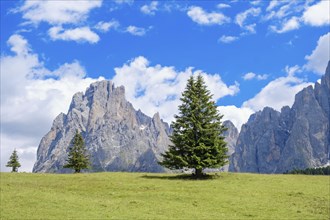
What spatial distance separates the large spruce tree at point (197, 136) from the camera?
48281mm

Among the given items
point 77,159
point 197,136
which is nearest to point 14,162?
point 77,159

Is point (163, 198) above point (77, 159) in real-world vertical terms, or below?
below

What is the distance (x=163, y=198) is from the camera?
34688 mm

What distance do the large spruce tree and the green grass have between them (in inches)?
116

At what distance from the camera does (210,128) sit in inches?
1978

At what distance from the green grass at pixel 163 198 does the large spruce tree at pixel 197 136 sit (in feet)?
9.68

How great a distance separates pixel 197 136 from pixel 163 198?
17.1 meters

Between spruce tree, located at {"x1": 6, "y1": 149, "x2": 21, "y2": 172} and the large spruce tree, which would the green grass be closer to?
the large spruce tree

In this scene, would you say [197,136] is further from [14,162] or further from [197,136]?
[14,162]

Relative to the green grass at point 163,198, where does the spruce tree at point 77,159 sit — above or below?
above

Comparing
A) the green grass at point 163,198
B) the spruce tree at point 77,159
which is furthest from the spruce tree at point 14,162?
the green grass at point 163,198

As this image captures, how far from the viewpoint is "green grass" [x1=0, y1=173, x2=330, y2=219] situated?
2886 cm

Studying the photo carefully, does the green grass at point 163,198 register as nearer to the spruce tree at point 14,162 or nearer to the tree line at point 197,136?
the tree line at point 197,136

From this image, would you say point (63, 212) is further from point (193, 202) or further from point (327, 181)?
point (327, 181)
